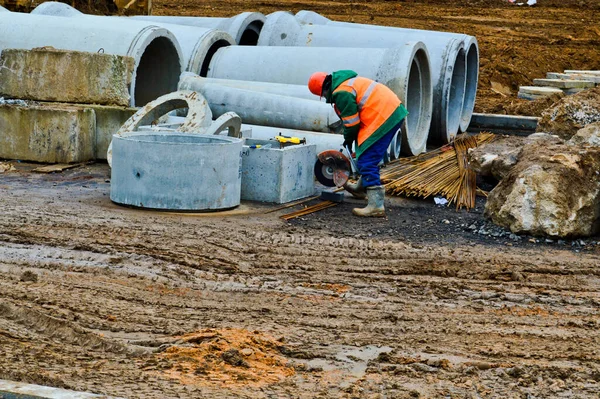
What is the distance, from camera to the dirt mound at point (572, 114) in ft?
37.0

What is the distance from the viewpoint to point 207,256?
7148 mm

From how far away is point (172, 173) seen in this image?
8.72 metres

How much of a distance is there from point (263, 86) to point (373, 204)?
11.9ft

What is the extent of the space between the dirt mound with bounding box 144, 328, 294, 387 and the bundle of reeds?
17.8 feet

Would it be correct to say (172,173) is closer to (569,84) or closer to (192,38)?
(192,38)

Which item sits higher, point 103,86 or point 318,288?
point 103,86

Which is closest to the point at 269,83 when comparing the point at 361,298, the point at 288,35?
the point at 288,35

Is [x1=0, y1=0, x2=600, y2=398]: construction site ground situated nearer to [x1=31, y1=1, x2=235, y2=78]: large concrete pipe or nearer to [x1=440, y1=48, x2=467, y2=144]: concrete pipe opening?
[x1=31, y1=1, x2=235, y2=78]: large concrete pipe

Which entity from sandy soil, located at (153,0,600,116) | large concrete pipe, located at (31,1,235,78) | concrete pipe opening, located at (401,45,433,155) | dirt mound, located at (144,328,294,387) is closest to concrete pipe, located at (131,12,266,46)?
large concrete pipe, located at (31,1,235,78)

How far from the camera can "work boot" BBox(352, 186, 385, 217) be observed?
9266 millimetres

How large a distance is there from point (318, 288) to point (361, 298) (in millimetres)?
374

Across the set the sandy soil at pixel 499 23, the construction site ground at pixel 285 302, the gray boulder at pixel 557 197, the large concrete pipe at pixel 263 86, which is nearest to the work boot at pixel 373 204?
the construction site ground at pixel 285 302

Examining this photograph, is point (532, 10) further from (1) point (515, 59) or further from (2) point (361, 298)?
(2) point (361, 298)

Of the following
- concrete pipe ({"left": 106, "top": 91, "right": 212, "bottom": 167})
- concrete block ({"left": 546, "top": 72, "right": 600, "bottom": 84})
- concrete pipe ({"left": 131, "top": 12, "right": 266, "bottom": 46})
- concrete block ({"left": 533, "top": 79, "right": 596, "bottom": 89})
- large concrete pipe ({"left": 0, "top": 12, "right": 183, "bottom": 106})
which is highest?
concrete pipe ({"left": 131, "top": 12, "right": 266, "bottom": 46})
